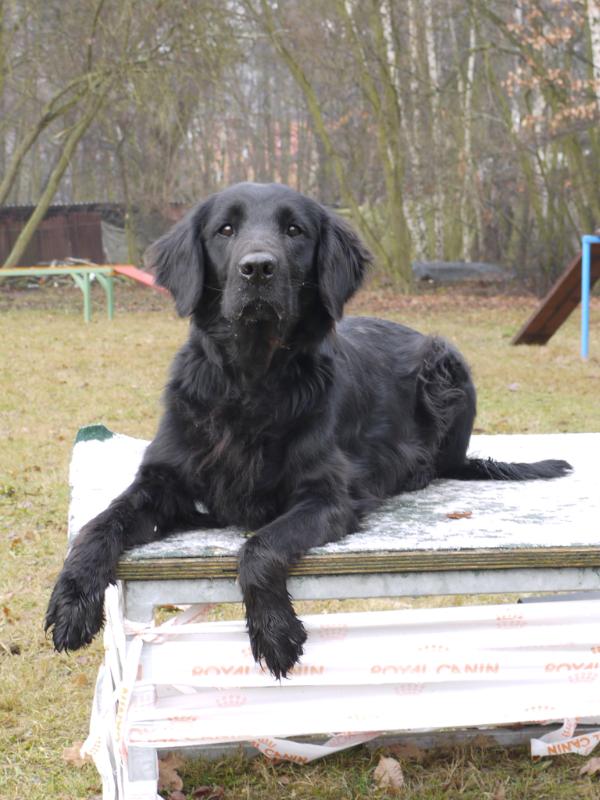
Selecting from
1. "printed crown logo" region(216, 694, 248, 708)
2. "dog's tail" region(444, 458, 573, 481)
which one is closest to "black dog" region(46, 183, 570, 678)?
"printed crown logo" region(216, 694, 248, 708)

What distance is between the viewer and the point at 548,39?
56.3ft

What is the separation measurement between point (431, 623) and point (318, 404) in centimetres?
78

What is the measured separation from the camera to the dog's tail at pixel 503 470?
3.78 meters

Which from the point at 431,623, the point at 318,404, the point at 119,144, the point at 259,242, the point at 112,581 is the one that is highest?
the point at 119,144

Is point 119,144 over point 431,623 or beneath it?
over

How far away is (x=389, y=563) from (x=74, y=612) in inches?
30.9

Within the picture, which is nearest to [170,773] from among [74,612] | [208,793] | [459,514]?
[208,793]

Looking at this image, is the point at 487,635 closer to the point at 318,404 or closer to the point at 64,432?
the point at 318,404

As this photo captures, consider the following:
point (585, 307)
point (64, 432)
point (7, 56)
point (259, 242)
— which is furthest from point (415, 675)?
point (7, 56)

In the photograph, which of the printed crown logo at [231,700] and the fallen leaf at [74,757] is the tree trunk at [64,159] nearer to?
the fallen leaf at [74,757]

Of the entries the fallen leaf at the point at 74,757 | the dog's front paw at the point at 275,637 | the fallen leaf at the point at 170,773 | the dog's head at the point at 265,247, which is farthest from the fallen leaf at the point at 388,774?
the dog's head at the point at 265,247

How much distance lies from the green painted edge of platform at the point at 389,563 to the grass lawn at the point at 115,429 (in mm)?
Answer: 754

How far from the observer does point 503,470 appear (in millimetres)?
3844

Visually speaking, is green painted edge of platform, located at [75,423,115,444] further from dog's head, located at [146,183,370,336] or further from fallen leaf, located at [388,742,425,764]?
fallen leaf, located at [388,742,425,764]
